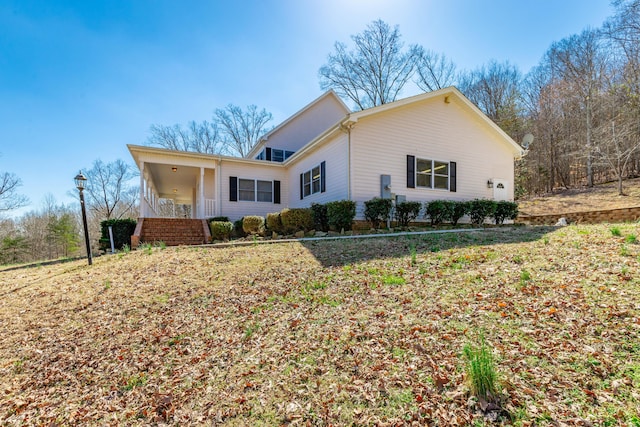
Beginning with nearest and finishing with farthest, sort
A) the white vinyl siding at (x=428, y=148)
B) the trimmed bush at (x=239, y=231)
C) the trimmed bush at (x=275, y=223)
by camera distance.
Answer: the white vinyl siding at (x=428, y=148) < the trimmed bush at (x=275, y=223) < the trimmed bush at (x=239, y=231)

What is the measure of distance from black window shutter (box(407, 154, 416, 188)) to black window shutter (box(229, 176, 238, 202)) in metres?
7.90

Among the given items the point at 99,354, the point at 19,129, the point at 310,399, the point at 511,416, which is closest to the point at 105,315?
the point at 99,354

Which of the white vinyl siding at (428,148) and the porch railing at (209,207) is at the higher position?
the white vinyl siding at (428,148)

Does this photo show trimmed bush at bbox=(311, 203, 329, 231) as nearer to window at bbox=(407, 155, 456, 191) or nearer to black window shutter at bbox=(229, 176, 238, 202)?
window at bbox=(407, 155, 456, 191)

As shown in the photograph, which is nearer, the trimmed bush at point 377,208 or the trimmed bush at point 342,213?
the trimmed bush at point 342,213

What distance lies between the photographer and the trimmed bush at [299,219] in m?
10.0

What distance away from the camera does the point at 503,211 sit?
11250mm

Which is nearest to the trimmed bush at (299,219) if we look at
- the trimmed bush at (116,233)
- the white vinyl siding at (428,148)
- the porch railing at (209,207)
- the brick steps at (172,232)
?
the white vinyl siding at (428,148)

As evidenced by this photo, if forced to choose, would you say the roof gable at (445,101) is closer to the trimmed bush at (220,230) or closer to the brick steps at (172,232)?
the trimmed bush at (220,230)

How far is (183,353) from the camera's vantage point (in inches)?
126

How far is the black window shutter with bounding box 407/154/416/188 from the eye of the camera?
10980mm

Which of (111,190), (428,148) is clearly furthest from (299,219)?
(111,190)

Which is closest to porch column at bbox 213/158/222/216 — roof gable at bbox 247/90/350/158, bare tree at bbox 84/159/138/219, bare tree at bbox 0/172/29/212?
roof gable at bbox 247/90/350/158

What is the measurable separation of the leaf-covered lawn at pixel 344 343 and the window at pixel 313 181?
22.6 feet
